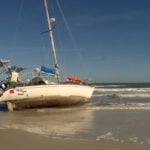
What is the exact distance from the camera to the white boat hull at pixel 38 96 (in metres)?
21.8

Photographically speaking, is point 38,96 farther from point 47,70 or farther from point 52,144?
point 52,144

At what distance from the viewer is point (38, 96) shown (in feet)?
71.8

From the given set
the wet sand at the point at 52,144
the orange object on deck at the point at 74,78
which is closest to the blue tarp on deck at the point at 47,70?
the orange object on deck at the point at 74,78

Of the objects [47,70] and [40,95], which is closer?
[40,95]

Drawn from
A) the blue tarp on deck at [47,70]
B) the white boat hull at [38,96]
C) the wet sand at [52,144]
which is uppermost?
the wet sand at [52,144]

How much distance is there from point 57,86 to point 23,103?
7.75ft

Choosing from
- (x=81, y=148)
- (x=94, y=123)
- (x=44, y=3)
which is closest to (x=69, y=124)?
(x=94, y=123)

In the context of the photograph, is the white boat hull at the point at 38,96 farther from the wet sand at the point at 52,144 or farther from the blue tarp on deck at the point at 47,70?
the wet sand at the point at 52,144

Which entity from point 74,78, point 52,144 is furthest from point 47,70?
point 52,144

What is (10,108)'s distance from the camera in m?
22.0

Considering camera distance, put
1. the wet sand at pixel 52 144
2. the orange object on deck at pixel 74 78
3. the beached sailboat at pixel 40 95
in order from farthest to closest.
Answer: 1. the orange object on deck at pixel 74 78
2. the beached sailboat at pixel 40 95
3. the wet sand at pixel 52 144

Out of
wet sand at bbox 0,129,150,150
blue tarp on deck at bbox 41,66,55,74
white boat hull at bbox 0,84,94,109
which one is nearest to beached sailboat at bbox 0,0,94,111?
white boat hull at bbox 0,84,94,109

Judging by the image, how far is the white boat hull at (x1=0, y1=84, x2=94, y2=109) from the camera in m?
21.8

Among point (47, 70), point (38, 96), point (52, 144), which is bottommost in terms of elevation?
point (38, 96)
